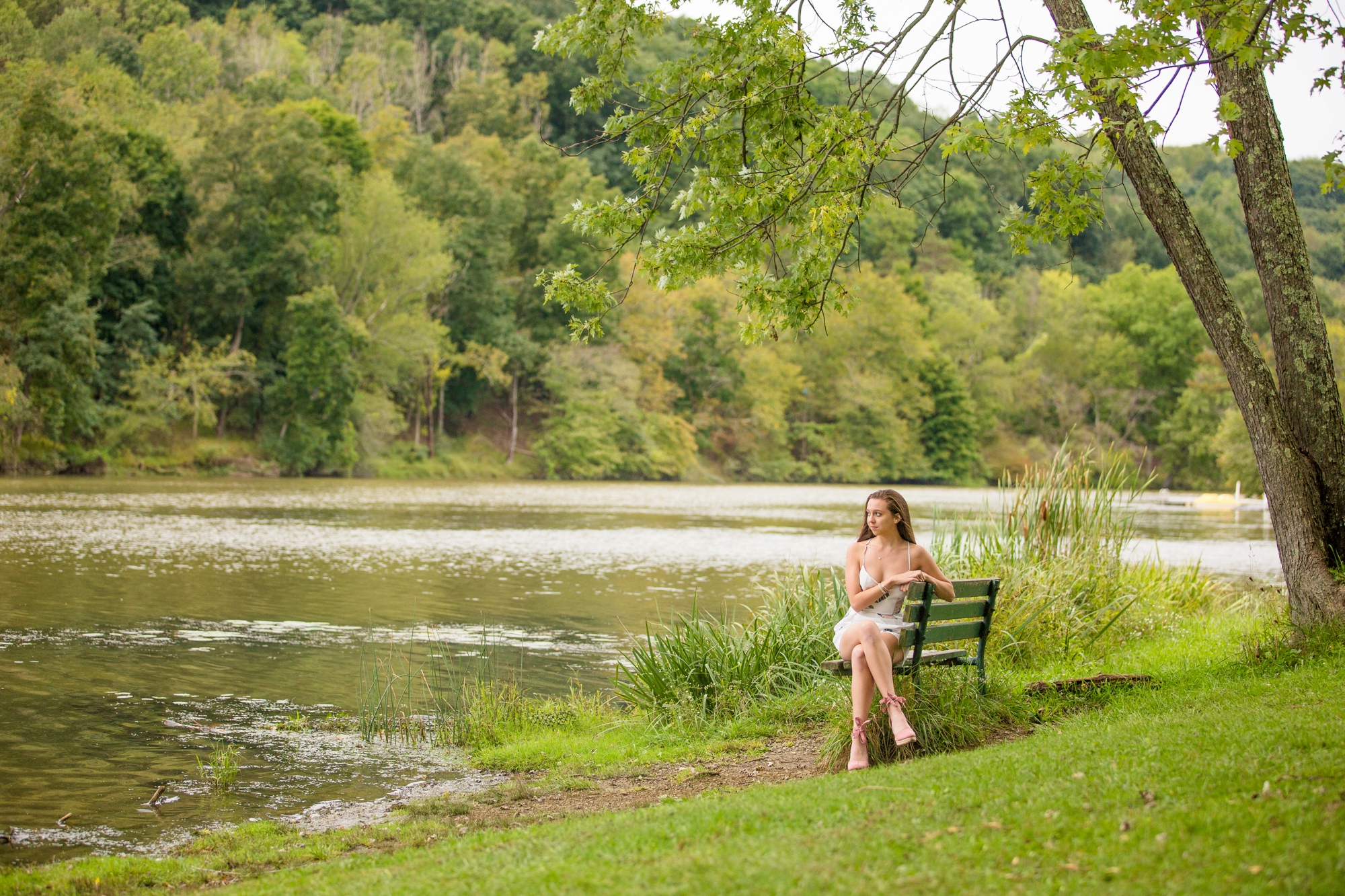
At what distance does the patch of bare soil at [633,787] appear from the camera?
255 inches

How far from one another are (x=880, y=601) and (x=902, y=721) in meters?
0.78

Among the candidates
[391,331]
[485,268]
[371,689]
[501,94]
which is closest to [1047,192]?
[371,689]

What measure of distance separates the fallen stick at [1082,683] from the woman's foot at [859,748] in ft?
6.93

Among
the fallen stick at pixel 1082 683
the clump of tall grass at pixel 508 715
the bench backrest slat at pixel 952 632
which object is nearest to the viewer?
the bench backrest slat at pixel 952 632

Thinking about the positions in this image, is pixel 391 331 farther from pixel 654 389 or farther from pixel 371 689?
pixel 371 689

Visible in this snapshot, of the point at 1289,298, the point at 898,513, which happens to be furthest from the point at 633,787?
the point at 1289,298

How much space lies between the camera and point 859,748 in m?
6.64

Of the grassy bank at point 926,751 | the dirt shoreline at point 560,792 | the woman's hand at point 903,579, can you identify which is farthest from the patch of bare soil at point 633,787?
the woman's hand at point 903,579

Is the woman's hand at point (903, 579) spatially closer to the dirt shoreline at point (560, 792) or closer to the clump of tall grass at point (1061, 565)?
the dirt shoreline at point (560, 792)

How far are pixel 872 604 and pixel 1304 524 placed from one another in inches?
147

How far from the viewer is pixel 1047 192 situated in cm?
838

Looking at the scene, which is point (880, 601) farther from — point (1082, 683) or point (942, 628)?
point (1082, 683)

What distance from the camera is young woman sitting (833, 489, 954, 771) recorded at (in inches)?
262

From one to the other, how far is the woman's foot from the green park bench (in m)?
0.40
